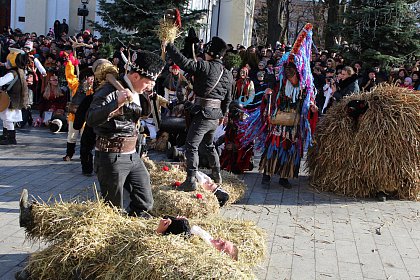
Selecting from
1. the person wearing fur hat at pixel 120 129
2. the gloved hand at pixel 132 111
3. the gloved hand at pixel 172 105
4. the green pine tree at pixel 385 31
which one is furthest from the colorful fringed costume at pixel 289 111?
the green pine tree at pixel 385 31

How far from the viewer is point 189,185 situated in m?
6.80

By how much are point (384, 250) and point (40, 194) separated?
437 centimetres

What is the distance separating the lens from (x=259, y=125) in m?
8.47

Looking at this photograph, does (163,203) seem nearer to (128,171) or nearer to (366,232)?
(128,171)

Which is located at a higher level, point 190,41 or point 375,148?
point 190,41

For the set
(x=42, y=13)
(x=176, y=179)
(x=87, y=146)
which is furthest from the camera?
(x=42, y=13)

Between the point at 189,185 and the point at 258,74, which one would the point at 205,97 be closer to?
the point at 189,185

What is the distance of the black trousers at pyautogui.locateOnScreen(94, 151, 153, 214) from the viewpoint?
4625 mm

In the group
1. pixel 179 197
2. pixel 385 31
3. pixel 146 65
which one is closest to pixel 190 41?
pixel 179 197

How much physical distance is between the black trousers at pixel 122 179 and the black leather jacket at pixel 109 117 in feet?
0.66

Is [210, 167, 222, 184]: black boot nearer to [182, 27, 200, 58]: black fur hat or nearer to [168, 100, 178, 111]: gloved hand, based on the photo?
[182, 27, 200, 58]: black fur hat

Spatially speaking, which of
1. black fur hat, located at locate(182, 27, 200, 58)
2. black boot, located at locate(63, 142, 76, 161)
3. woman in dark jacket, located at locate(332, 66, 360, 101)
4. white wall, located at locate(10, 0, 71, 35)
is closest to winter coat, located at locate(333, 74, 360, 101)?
woman in dark jacket, located at locate(332, 66, 360, 101)

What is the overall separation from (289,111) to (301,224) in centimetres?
211

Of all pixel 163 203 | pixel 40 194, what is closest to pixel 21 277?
pixel 163 203
